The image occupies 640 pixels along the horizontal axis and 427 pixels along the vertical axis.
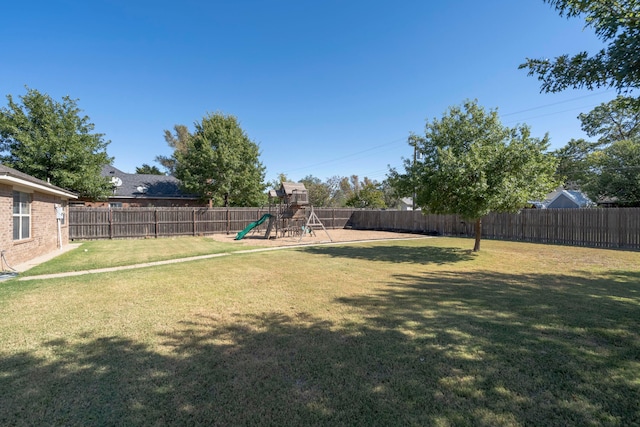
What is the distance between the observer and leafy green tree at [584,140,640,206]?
70.9 ft

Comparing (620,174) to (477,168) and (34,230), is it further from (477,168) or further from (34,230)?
(34,230)

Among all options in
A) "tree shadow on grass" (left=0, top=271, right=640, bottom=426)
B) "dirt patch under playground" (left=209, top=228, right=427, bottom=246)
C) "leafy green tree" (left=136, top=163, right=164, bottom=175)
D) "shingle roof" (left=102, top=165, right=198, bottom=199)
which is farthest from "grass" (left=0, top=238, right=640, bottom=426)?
"leafy green tree" (left=136, top=163, right=164, bottom=175)

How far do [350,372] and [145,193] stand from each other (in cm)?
3202

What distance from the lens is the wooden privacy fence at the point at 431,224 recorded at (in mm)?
14500

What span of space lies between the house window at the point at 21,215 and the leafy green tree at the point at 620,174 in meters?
33.3

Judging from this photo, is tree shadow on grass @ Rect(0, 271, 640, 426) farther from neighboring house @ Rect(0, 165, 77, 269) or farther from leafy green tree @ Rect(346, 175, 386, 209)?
leafy green tree @ Rect(346, 175, 386, 209)

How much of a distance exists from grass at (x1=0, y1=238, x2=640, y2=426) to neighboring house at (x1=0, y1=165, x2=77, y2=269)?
8.32ft

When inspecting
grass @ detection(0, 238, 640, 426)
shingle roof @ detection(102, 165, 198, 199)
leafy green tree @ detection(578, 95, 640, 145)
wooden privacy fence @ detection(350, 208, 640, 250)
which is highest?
leafy green tree @ detection(578, 95, 640, 145)

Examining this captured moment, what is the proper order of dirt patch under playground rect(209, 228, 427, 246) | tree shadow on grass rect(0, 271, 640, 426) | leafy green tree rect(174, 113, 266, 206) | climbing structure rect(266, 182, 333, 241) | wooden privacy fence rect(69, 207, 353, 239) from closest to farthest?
1. tree shadow on grass rect(0, 271, 640, 426)
2. dirt patch under playground rect(209, 228, 427, 246)
3. wooden privacy fence rect(69, 207, 353, 239)
4. climbing structure rect(266, 182, 333, 241)
5. leafy green tree rect(174, 113, 266, 206)

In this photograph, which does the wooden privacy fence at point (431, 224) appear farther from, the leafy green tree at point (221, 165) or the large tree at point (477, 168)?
the large tree at point (477, 168)

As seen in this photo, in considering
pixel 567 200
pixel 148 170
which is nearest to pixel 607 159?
pixel 567 200

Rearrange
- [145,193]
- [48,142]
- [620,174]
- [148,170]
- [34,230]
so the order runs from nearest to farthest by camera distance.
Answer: [34,230]
[48,142]
[620,174]
[145,193]
[148,170]

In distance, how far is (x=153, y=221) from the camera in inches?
805

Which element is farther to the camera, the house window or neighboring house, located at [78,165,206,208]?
neighboring house, located at [78,165,206,208]
